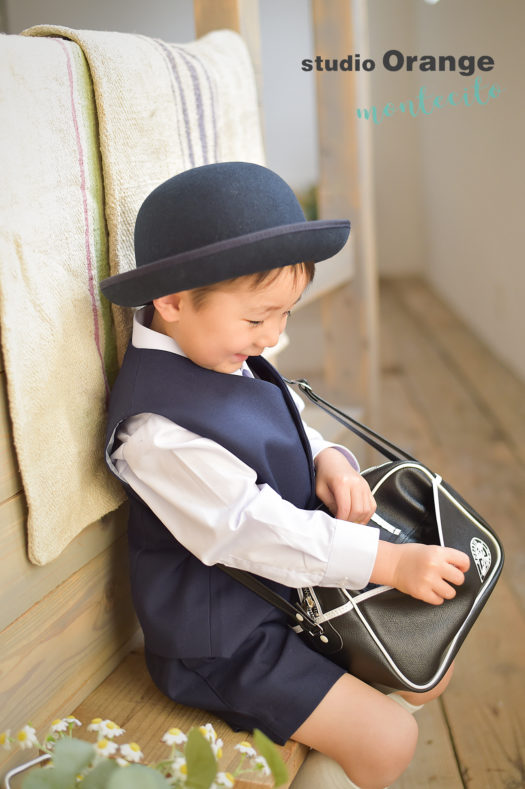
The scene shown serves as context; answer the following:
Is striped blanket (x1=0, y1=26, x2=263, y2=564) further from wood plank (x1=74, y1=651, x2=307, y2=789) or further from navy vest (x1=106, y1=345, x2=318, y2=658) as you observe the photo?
wood plank (x1=74, y1=651, x2=307, y2=789)

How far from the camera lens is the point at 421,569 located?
94 cm

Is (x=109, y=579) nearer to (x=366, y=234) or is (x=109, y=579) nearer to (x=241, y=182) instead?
(x=241, y=182)

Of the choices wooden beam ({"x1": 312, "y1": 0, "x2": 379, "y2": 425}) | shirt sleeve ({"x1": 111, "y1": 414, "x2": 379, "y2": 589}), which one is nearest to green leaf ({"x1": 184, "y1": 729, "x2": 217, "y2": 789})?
shirt sleeve ({"x1": 111, "y1": 414, "x2": 379, "y2": 589})

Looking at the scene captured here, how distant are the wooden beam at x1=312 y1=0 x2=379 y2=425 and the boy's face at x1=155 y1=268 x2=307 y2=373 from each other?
1.26 metres

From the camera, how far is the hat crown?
33.4 inches

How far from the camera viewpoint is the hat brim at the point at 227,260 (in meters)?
0.81

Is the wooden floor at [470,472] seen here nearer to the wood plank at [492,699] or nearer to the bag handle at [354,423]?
the wood plank at [492,699]

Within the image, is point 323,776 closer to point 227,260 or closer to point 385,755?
point 385,755

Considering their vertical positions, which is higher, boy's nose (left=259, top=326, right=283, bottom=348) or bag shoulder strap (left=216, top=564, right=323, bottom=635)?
boy's nose (left=259, top=326, right=283, bottom=348)

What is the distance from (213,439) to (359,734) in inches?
16.2

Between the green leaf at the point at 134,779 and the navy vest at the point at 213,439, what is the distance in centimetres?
42

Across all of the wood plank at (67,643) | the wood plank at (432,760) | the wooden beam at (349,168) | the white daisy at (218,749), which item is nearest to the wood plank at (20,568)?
the wood plank at (67,643)

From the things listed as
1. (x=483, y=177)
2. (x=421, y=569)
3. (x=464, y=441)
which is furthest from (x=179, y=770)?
(x=483, y=177)

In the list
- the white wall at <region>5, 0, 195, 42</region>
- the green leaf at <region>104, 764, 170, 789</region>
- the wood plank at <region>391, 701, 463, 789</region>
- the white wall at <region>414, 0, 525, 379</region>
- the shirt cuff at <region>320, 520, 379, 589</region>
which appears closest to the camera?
the green leaf at <region>104, 764, 170, 789</region>
